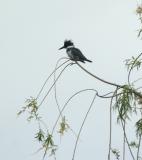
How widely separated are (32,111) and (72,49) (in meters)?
6.45

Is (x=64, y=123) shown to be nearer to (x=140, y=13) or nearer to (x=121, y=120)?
(x=121, y=120)

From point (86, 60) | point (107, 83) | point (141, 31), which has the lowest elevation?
point (107, 83)

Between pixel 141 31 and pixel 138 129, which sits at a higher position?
pixel 141 31

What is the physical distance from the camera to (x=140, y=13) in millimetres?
7191

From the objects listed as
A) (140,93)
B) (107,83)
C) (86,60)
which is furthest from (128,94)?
(86,60)

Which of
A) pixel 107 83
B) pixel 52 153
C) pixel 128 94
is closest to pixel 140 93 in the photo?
pixel 128 94

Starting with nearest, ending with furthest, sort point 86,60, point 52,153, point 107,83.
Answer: point 107,83 → point 52,153 → point 86,60

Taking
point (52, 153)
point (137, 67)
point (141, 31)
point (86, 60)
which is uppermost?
point (86, 60)

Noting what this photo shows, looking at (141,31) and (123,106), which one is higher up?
(141,31)

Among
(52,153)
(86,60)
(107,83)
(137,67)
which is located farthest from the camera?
(86,60)

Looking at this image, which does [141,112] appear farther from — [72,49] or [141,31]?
[72,49]

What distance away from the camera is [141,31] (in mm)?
7258

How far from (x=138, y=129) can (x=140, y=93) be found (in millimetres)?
426

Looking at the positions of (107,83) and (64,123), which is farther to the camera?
(64,123)
